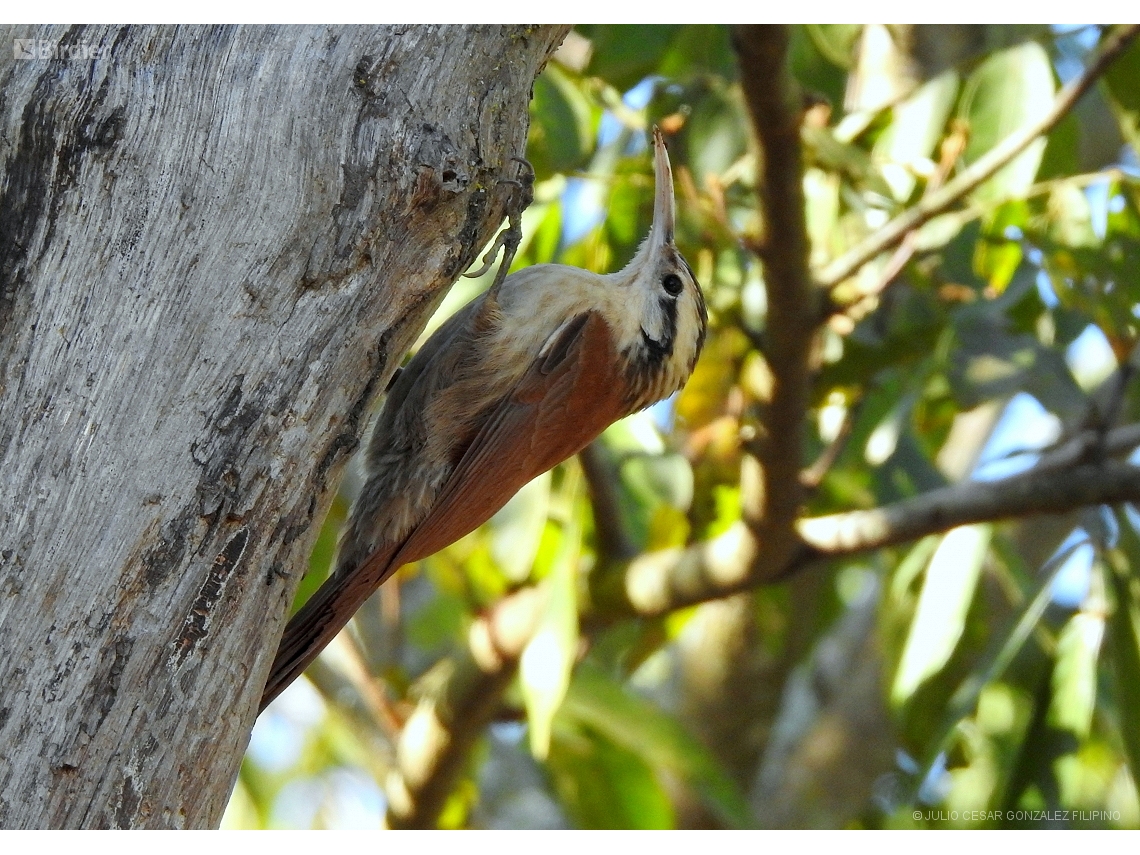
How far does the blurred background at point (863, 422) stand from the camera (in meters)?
3.27

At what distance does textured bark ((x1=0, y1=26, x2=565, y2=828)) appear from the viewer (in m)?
1.43

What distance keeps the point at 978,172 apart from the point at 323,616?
204 cm

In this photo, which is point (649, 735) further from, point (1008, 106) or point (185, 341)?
point (185, 341)

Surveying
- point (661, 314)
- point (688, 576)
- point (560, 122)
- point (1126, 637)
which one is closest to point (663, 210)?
point (661, 314)

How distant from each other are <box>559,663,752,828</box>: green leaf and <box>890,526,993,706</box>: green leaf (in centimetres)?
53

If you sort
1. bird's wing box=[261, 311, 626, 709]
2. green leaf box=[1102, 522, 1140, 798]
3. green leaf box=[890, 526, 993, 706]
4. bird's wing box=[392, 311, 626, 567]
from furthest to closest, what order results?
green leaf box=[890, 526, 993, 706] → green leaf box=[1102, 522, 1140, 798] → bird's wing box=[392, 311, 626, 567] → bird's wing box=[261, 311, 626, 709]

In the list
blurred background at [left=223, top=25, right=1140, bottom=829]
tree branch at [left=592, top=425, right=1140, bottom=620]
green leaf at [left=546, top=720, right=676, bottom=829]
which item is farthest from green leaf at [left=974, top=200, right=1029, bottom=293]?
green leaf at [left=546, top=720, right=676, bottom=829]

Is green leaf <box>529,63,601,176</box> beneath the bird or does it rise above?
above

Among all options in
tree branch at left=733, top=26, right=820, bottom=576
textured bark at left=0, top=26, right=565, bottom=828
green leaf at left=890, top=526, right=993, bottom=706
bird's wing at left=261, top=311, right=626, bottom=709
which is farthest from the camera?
green leaf at left=890, top=526, right=993, bottom=706

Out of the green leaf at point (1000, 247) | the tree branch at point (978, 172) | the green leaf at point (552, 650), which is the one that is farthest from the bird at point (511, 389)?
the green leaf at point (1000, 247)

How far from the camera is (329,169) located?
1612 millimetres

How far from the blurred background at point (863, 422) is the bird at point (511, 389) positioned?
20.5 inches

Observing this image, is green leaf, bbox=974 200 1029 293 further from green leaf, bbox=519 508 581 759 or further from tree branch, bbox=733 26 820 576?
green leaf, bbox=519 508 581 759

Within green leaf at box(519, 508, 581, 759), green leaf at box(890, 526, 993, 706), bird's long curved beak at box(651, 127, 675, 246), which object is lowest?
green leaf at box(890, 526, 993, 706)
